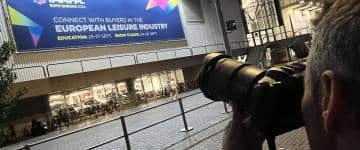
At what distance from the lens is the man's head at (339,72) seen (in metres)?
0.68

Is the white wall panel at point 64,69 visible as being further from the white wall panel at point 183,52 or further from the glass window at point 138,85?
the white wall panel at point 183,52

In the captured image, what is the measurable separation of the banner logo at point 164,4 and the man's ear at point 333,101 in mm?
31826

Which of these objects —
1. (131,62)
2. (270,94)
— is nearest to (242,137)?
(270,94)

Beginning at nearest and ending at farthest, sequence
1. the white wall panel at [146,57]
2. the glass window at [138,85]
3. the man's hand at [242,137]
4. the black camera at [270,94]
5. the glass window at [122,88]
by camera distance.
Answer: the black camera at [270,94]
the man's hand at [242,137]
the white wall panel at [146,57]
the glass window at [122,88]
the glass window at [138,85]

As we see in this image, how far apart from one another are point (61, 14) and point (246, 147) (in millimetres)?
25067

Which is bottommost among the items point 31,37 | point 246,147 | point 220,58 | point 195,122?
point 195,122

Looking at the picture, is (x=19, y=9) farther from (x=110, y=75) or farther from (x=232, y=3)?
(x=232, y=3)

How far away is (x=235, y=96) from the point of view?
1.45 metres

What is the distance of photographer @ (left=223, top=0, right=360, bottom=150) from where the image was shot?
68 centimetres

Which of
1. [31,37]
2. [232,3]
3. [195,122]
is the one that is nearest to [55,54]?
[31,37]

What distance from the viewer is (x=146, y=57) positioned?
30250mm

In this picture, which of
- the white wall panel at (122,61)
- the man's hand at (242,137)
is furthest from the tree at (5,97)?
the white wall panel at (122,61)

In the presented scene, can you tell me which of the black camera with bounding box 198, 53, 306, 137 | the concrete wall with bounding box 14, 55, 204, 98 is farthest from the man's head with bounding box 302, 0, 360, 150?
the concrete wall with bounding box 14, 55, 204, 98

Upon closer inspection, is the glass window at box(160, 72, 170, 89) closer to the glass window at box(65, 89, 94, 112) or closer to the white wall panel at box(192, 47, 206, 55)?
the white wall panel at box(192, 47, 206, 55)
